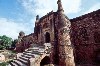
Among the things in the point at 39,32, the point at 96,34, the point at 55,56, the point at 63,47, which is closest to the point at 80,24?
the point at 96,34

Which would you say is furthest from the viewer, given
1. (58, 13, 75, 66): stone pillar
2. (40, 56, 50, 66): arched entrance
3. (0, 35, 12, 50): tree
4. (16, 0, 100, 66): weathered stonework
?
(0, 35, 12, 50): tree

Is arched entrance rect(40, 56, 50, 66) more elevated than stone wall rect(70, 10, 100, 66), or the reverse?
stone wall rect(70, 10, 100, 66)

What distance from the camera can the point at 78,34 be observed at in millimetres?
17953

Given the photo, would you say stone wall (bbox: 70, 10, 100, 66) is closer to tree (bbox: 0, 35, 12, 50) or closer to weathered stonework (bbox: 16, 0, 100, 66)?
weathered stonework (bbox: 16, 0, 100, 66)

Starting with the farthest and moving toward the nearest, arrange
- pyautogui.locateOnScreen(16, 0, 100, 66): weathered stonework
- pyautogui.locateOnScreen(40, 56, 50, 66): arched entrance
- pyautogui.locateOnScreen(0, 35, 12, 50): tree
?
pyautogui.locateOnScreen(0, 35, 12, 50): tree < pyautogui.locateOnScreen(40, 56, 50, 66): arched entrance < pyautogui.locateOnScreen(16, 0, 100, 66): weathered stonework

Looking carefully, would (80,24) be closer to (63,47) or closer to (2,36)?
(63,47)

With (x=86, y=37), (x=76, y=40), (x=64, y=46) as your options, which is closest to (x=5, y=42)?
(x=76, y=40)

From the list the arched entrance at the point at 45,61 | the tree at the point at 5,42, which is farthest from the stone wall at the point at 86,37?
the tree at the point at 5,42

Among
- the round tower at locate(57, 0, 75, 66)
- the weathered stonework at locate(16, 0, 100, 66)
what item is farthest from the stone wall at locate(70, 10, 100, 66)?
the round tower at locate(57, 0, 75, 66)

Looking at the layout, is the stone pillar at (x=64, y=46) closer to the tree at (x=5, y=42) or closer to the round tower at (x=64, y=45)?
the round tower at (x=64, y=45)

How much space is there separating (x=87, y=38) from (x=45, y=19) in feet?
24.3

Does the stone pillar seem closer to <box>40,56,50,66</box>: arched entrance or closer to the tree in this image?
<box>40,56,50,66</box>: arched entrance

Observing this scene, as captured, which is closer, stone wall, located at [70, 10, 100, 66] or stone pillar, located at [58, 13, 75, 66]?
stone pillar, located at [58, 13, 75, 66]

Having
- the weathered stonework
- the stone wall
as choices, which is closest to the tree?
the weathered stonework
